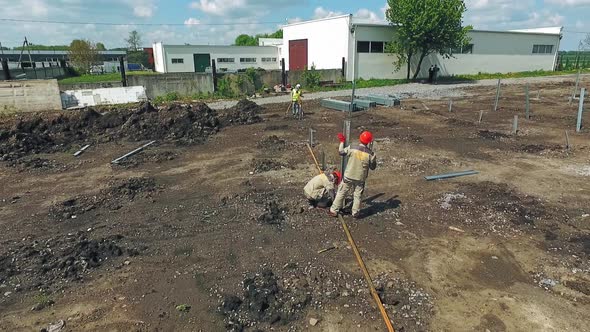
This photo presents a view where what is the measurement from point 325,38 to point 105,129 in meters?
21.1

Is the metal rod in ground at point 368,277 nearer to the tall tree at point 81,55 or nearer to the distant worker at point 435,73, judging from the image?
the distant worker at point 435,73

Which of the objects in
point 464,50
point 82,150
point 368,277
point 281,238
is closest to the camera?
point 368,277

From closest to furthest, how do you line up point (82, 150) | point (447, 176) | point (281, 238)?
point (281, 238) → point (447, 176) → point (82, 150)

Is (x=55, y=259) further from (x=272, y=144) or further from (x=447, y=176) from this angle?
(x=447, y=176)

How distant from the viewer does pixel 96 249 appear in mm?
6047

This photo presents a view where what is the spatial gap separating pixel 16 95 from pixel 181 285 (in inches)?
711

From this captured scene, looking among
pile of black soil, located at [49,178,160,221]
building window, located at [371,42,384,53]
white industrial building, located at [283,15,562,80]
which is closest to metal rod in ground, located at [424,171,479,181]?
pile of black soil, located at [49,178,160,221]

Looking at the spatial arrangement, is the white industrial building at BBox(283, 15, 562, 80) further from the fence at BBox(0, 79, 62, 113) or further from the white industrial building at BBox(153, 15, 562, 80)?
the fence at BBox(0, 79, 62, 113)

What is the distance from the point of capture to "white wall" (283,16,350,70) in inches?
1145

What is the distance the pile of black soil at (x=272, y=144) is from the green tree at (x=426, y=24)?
736 inches

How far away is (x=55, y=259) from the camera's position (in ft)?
19.1

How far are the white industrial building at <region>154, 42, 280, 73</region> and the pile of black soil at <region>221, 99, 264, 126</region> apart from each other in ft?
75.2

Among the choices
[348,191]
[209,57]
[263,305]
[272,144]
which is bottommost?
[263,305]

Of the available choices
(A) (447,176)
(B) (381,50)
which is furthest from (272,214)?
(B) (381,50)
